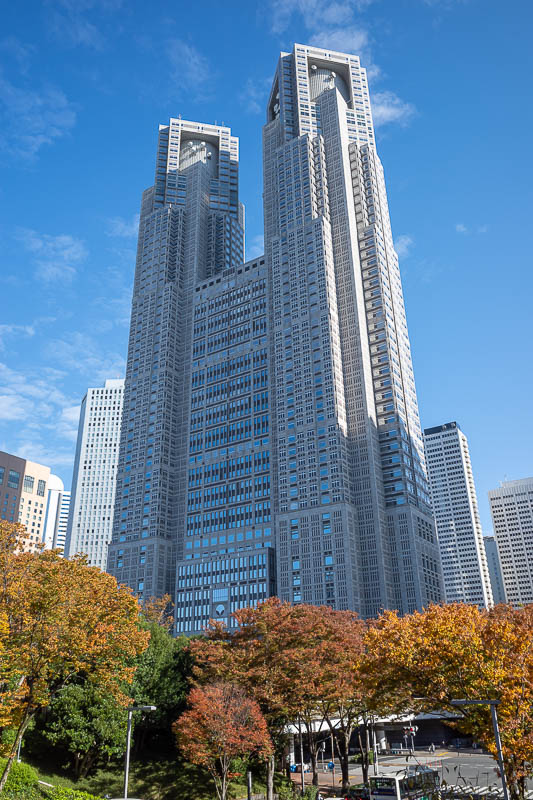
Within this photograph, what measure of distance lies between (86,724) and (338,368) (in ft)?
331

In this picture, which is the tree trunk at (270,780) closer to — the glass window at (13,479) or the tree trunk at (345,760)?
the tree trunk at (345,760)

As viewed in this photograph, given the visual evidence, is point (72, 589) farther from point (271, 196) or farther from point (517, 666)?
point (271, 196)

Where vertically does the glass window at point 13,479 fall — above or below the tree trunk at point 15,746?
above

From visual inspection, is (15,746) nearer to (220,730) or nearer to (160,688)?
(220,730)

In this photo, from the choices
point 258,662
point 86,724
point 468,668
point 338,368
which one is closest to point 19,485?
point 338,368

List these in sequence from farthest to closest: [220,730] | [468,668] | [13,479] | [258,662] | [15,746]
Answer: [13,479]
[258,662]
[220,730]
[468,668]
[15,746]

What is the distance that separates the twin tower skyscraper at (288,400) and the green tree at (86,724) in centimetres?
7390

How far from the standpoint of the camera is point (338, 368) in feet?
473

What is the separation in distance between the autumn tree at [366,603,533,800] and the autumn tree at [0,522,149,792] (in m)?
17.2

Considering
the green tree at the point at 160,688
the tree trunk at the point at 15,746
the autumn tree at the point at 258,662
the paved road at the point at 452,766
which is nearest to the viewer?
the tree trunk at the point at 15,746

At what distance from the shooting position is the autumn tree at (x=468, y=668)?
120 ft

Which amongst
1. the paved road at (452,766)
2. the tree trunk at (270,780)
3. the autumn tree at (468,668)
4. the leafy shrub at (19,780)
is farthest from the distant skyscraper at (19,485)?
the autumn tree at (468,668)

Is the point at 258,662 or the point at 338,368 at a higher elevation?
the point at 338,368

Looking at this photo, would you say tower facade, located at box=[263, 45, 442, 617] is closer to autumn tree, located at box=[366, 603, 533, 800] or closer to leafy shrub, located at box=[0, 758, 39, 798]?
autumn tree, located at box=[366, 603, 533, 800]
